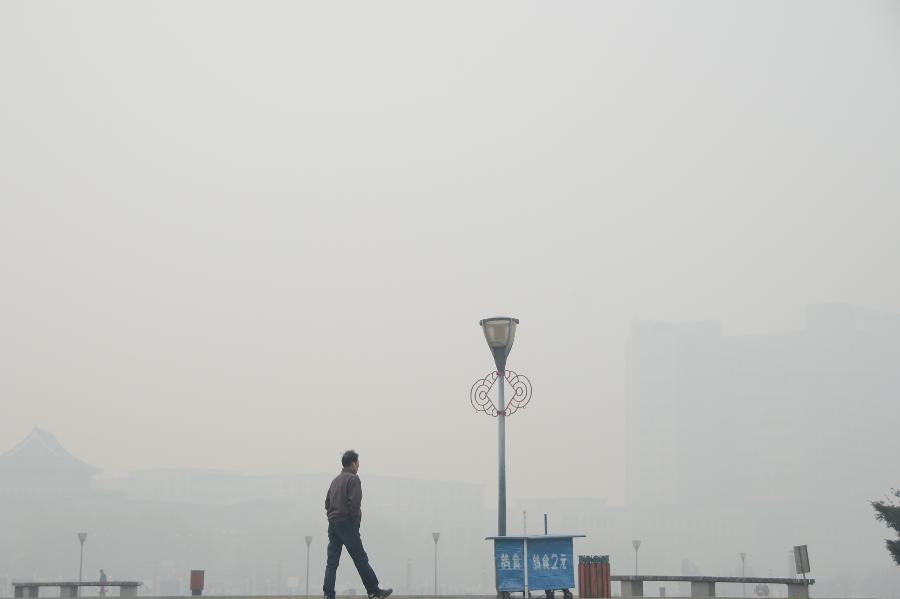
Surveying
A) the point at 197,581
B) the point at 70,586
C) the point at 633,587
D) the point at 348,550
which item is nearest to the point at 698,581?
the point at 633,587

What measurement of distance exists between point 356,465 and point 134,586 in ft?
39.9

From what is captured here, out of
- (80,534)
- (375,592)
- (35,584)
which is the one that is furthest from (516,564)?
(80,534)

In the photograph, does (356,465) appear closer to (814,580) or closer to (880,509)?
(814,580)

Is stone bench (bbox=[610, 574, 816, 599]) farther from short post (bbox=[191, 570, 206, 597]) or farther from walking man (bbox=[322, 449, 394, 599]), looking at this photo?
short post (bbox=[191, 570, 206, 597])

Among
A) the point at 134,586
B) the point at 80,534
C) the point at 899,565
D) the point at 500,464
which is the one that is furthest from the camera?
the point at 80,534

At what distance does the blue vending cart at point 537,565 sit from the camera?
18.5m

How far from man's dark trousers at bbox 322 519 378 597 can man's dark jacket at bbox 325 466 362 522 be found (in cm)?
10

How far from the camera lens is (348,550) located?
18656mm

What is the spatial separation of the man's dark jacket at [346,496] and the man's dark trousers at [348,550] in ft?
0.34

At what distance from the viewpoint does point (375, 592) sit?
18.2m

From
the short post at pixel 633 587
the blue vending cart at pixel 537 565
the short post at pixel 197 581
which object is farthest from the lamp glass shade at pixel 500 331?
the short post at pixel 197 581

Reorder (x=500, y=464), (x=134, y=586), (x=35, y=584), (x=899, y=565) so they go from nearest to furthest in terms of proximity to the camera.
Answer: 1. (x=500, y=464)
2. (x=134, y=586)
3. (x=35, y=584)
4. (x=899, y=565)

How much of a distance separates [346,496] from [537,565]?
10.4 ft

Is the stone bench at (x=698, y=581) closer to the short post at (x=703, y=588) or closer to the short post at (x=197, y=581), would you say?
the short post at (x=703, y=588)
